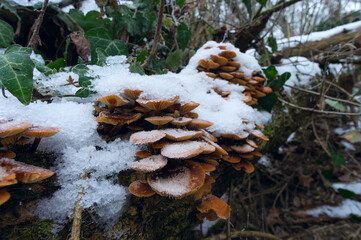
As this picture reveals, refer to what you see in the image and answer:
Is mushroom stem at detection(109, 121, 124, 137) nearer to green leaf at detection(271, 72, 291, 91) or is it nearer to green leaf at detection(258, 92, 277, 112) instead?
green leaf at detection(258, 92, 277, 112)

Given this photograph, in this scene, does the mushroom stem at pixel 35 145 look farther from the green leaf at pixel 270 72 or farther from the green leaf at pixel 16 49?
the green leaf at pixel 270 72

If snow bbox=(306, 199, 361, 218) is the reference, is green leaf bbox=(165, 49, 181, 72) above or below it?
above

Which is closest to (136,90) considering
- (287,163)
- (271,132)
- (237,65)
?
(237,65)

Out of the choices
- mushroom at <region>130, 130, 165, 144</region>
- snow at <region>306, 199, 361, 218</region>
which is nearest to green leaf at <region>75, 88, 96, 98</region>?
mushroom at <region>130, 130, 165, 144</region>

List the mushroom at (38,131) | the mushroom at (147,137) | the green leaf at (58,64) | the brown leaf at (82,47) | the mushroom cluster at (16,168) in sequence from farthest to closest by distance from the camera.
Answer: the brown leaf at (82,47) < the green leaf at (58,64) < the mushroom at (147,137) < the mushroom at (38,131) < the mushroom cluster at (16,168)

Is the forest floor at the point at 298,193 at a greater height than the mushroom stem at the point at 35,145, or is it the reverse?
the mushroom stem at the point at 35,145

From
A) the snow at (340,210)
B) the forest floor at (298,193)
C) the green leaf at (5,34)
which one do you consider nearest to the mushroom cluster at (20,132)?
the green leaf at (5,34)
